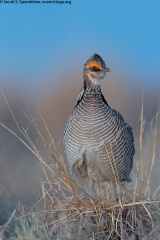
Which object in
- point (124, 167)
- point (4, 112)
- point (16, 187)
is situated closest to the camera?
point (124, 167)

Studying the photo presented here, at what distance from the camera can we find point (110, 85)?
39.9 ft

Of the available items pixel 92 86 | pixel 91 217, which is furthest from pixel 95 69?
pixel 91 217

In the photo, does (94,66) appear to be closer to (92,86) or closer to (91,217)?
(92,86)

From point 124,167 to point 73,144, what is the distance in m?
0.49

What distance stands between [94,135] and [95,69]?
1.67ft

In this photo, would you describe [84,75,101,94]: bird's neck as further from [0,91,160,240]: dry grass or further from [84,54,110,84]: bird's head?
[0,91,160,240]: dry grass

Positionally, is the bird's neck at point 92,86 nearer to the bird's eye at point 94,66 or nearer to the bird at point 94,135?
the bird at point 94,135

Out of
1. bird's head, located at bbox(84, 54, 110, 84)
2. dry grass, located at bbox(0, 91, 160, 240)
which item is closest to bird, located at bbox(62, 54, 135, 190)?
bird's head, located at bbox(84, 54, 110, 84)

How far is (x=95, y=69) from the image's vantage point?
565 centimetres

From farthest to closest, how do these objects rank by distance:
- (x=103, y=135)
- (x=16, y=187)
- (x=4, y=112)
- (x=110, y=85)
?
(x=110, y=85) → (x=4, y=112) → (x=16, y=187) → (x=103, y=135)

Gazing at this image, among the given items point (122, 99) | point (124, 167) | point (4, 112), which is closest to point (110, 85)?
point (122, 99)

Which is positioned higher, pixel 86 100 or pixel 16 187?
pixel 86 100

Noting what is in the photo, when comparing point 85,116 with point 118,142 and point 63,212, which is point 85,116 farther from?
point 63,212

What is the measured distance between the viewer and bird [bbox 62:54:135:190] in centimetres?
551
